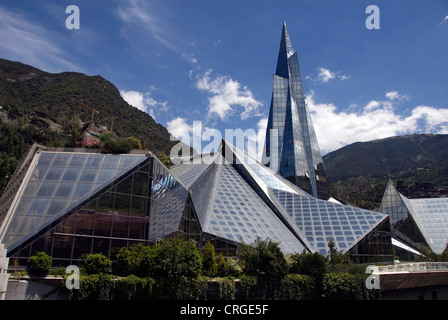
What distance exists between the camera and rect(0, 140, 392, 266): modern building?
920 inches

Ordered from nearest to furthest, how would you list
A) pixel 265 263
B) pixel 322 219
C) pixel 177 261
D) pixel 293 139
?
pixel 177 261 → pixel 265 263 → pixel 322 219 → pixel 293 139

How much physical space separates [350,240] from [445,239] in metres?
31.8

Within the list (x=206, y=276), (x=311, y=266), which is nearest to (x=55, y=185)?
(x=206, y=276)

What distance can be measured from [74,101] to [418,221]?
107m

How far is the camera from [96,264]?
870 inches

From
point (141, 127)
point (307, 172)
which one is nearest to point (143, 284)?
point (307, 172)

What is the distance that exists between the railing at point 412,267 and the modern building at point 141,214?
5.40m

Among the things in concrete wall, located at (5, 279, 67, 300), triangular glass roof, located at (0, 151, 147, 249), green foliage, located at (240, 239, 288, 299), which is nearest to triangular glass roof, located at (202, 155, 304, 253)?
green foliage, located at (240, 239, 288, 299)

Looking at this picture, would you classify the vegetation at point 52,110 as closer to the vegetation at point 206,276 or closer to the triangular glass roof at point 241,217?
the triangular glass roof at point 241,217

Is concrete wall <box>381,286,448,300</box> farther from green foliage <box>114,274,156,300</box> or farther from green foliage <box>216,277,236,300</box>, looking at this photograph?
green foliage <box>114,274,156,300</box>

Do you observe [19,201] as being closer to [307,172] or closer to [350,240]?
[350,240]

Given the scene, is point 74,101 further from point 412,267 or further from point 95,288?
point 412,267

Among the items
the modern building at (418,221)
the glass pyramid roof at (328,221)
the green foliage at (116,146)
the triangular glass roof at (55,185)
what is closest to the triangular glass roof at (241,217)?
the glass pyramid roof at (328,221)

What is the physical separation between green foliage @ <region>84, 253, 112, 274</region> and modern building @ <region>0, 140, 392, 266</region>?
1.53 meters
